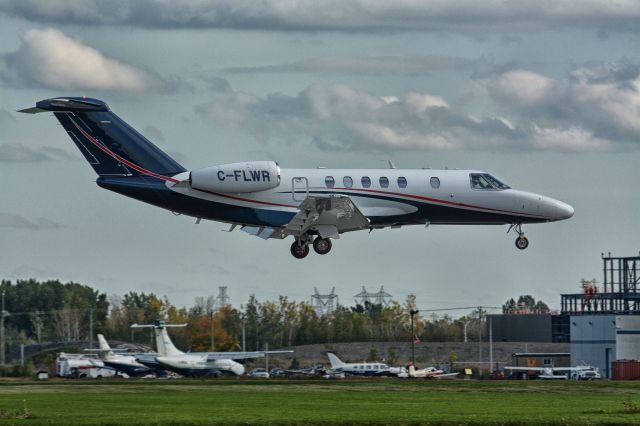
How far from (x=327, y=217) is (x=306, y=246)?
260 cm

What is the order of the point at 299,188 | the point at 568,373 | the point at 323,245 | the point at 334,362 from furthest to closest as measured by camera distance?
the point at 334,362 → the point at 568,373 → the point at 323,245 → the point at 299,188

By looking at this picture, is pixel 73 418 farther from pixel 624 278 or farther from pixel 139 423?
pixel 624 278

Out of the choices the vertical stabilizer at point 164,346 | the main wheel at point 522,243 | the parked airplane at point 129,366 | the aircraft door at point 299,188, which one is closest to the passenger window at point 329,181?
the aircraft door at point 299,188

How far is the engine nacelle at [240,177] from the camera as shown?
65438 millimetres

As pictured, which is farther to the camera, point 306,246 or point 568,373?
point 568,373

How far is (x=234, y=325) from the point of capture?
450 feet

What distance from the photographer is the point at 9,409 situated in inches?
2151

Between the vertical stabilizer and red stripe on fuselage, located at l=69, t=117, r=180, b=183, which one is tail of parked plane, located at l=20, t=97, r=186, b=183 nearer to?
red stripe on fuselage, located at l=69, t=117, r=180, b=183

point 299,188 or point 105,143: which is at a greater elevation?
point 105,143

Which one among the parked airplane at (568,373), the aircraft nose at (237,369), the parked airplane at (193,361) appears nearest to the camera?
the parked airplane at (193,361)

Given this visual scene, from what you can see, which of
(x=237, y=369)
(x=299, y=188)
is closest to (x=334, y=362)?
(x=237, y=369)

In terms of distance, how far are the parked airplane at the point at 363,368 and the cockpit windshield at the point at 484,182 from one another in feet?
122

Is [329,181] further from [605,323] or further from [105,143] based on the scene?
[605,323]

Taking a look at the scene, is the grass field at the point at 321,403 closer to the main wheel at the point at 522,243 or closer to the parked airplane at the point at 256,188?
the main wheel at the point at 522,243
